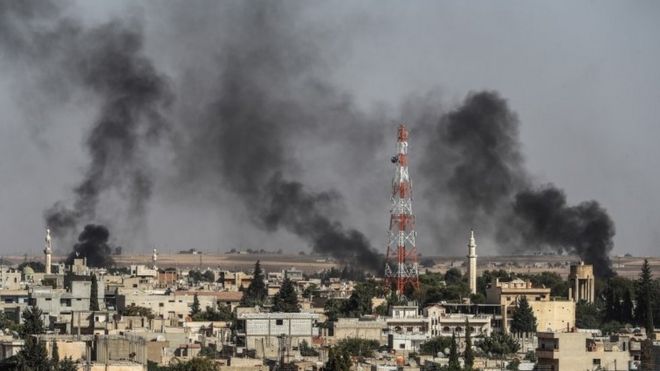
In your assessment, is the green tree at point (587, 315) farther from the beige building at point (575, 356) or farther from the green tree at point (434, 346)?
the beige building at point (575, 356)

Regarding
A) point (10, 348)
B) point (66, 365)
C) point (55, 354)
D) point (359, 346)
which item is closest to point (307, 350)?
point (359, 346)

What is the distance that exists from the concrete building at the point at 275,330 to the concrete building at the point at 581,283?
31511mm

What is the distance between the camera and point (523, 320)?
73625 millimetres

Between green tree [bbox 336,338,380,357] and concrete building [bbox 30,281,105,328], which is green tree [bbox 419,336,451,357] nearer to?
green tree [bbox 336,338,380,357]

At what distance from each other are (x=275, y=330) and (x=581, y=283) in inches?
1380

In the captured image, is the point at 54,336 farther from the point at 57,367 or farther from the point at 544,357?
the point at 544,357

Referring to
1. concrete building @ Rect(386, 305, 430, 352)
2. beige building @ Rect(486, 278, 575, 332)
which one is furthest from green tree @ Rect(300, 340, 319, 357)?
beige building @ Rect(486, 278, 575, 332)

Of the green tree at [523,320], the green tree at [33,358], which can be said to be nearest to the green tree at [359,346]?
the green tree at [523,320]

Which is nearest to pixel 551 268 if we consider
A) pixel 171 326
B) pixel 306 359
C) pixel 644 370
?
pixel 171 326

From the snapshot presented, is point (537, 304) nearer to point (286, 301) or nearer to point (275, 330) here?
point (286, 301)

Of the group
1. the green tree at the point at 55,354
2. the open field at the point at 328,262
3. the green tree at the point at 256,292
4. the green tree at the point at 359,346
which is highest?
the open field at the point at 328,262

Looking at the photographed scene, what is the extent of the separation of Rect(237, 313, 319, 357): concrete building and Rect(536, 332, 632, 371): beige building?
1328 centimetres

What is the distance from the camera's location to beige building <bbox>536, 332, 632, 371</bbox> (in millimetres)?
43531

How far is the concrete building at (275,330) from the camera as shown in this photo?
57.7 meters
